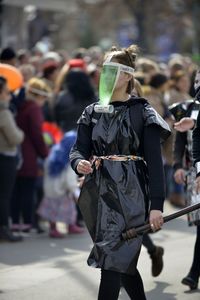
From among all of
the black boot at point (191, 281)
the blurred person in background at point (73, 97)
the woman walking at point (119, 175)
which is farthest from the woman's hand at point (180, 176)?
the blurred person in background at point (73, 97)

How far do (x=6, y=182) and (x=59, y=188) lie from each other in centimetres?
77

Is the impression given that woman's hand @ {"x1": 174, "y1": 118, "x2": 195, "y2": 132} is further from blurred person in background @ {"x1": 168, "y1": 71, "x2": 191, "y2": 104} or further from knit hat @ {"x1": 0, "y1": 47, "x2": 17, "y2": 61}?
blurred person in background @ {"x1": 168, "y1": 71, "x2": 191, "y2": 104}

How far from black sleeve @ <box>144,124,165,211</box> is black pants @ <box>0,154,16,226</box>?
3.87 metres

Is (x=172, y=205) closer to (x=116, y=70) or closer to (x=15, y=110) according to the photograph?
(x=15, y=110)

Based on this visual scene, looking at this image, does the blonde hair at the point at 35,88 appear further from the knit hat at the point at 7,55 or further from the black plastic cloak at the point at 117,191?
the black plastic cloak at the point at 117,191

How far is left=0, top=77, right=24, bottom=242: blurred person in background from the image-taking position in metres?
8.66

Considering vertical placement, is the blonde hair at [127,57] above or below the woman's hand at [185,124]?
above

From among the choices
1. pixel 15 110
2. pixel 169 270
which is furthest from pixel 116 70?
pixel 15 110

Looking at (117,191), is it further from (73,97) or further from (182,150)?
(73,97)

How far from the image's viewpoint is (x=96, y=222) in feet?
17.0

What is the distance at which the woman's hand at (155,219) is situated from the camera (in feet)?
16.3

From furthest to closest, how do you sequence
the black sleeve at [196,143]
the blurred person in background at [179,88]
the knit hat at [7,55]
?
the blurred person in background at [179,88], the knit hat at [7,55], the black sleeve at [196,143]

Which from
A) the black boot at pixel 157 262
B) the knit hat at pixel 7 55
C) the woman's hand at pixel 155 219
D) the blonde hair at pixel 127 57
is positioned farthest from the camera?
the knit hat at pixel 7 55

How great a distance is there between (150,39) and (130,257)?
48.9 metres
